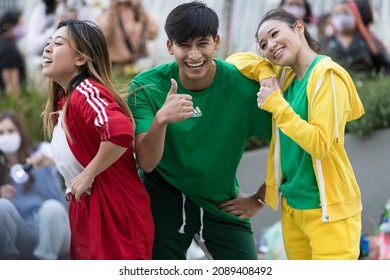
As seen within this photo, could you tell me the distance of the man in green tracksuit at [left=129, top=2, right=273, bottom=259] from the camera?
15.6 feet

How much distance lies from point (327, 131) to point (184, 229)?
40.1 inches

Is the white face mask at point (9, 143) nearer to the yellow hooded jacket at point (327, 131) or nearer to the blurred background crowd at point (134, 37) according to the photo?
the blurred background crowd at point (134, 37)

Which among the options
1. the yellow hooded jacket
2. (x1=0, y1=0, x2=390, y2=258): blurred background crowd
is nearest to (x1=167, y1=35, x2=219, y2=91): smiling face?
the yellow hooded jacket

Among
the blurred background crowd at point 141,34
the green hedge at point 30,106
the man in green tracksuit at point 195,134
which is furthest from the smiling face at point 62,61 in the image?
the blurred background crowd at point 141,34

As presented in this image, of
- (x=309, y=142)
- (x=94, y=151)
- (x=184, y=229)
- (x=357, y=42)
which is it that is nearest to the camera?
(x=309, y=142)

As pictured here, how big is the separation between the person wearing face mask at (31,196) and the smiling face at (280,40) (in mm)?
2291

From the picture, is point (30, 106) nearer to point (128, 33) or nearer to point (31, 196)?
point (128, 33)

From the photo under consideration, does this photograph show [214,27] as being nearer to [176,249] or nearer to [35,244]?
[176,249]

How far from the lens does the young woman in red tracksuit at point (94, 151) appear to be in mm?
4496

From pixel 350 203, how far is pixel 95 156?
3.73 ft

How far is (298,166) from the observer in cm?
468

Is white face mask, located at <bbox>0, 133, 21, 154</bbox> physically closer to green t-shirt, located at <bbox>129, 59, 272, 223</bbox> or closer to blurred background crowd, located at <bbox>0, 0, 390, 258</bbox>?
blurred background crowd, located at <bbox>0, 0, 390, 258</bbox>

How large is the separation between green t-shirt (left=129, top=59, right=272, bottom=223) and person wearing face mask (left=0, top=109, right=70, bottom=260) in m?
1.74

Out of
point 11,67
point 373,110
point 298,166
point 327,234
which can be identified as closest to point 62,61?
point 298,166
